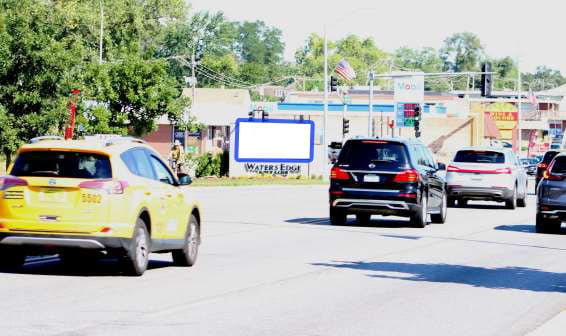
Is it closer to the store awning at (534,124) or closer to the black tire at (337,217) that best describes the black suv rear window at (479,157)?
the black tire at (337,217)

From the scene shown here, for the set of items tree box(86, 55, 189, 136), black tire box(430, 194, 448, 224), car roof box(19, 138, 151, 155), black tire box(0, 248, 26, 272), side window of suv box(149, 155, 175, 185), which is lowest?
black tire box(430, 194, 448, 224)

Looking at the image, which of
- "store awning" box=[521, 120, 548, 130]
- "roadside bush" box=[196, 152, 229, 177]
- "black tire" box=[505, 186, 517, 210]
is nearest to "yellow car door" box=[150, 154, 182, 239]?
"black tire" box=[505, 186, 517, 210]

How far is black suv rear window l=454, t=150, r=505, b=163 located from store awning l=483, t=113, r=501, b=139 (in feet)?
293

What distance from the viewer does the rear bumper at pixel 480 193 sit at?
116 ft

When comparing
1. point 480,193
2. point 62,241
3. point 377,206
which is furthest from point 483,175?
point 62,241

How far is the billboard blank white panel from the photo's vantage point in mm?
60375

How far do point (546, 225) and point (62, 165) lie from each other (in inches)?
555

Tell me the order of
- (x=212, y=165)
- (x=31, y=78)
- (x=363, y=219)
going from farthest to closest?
(x=212, y=165), (x=31, y=78), (x=363, y=219)

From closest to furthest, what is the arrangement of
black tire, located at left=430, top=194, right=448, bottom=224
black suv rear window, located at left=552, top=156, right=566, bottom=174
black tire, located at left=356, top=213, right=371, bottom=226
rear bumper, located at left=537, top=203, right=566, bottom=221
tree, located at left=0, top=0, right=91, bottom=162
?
rear bumper, located at left=537, top=203, right=566, bottom=221 < black suv rear window, located at left=552, top=156, right=566, bottom=174 < black tire, located at left=356, top=213, right=371, bottom=226 < black tire, located at left=430, top=194, right=448, bottom=224 < tree, located at left=0, top=0, right=91, bottom=162

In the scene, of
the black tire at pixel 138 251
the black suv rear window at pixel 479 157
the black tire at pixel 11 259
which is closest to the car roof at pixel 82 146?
the black tire at pixel 138 251

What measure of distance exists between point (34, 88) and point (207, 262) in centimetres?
3027

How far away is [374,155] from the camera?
85.5ft

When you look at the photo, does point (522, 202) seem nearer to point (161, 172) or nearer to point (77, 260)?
point (77, 260)

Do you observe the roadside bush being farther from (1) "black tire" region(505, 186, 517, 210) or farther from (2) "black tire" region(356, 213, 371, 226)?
(2) "black tire" region(356, 213, 371, 226)
